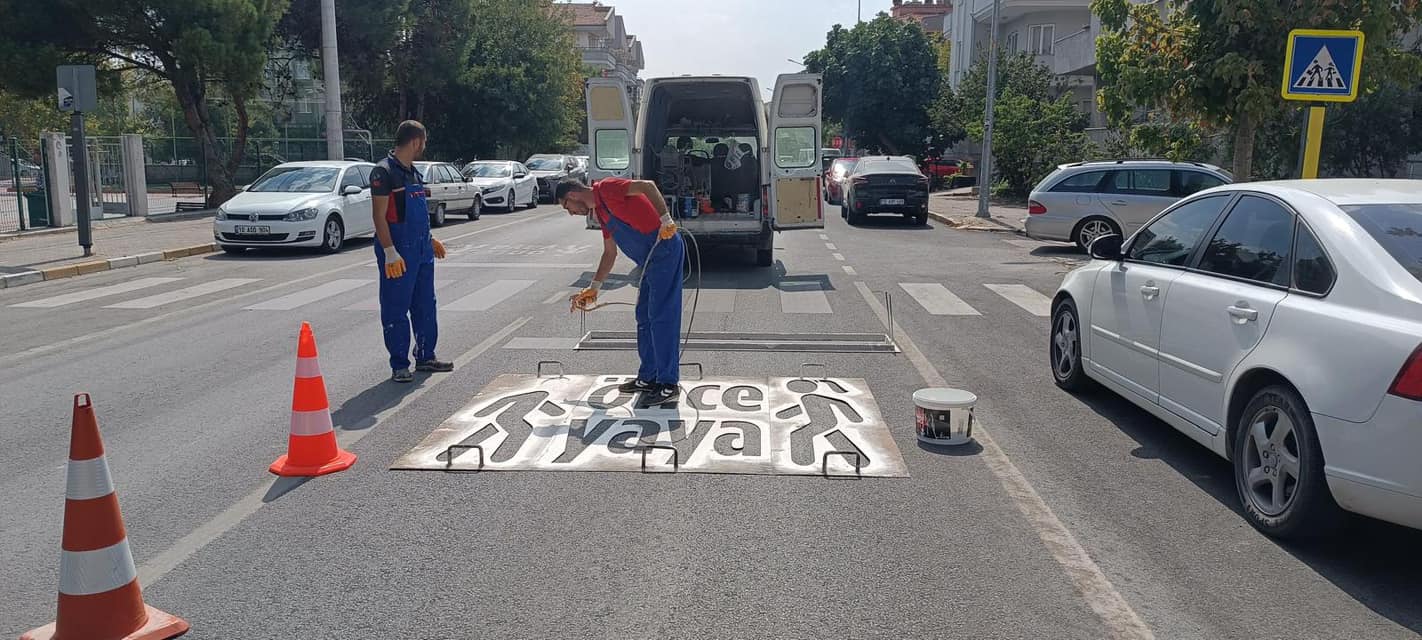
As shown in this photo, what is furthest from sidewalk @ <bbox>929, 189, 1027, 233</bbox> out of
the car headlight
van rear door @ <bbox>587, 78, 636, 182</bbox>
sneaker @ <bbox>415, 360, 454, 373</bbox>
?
sneaker @ <bbox>415, 360, 454, 373</bbox>

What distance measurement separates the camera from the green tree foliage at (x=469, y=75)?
38875 millimetres

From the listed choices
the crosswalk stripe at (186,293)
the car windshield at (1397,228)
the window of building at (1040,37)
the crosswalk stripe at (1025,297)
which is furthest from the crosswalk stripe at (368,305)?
the window of building at (1040,37)

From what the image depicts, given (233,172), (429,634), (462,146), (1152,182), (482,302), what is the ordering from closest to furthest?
(429,634) < (482,302) < (1152,182) < (233,172) < (462,146)

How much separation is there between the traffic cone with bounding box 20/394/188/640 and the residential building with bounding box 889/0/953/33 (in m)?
101

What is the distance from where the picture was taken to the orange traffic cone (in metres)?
5.74

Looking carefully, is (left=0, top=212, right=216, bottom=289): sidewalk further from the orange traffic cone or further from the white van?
the orange traffic cone

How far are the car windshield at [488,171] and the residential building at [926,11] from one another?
74191mm

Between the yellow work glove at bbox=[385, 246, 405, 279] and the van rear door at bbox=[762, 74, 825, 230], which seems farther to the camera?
the van rear door at bbox=[762, 74, 825, 230]

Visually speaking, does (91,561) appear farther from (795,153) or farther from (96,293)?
(795,153)

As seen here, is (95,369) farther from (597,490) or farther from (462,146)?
(462,146)

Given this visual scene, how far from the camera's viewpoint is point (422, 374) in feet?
27.3

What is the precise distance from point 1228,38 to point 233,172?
24.1 metres

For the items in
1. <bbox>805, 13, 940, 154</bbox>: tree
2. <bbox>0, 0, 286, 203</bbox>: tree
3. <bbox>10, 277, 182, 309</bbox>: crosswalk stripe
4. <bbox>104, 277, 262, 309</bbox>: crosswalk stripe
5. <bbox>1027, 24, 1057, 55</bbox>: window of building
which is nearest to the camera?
<bbox>104, 277, 262, 309</bbox>: crosswalk stripe

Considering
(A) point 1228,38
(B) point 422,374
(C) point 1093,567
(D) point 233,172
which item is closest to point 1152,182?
(A) point 1228,38
